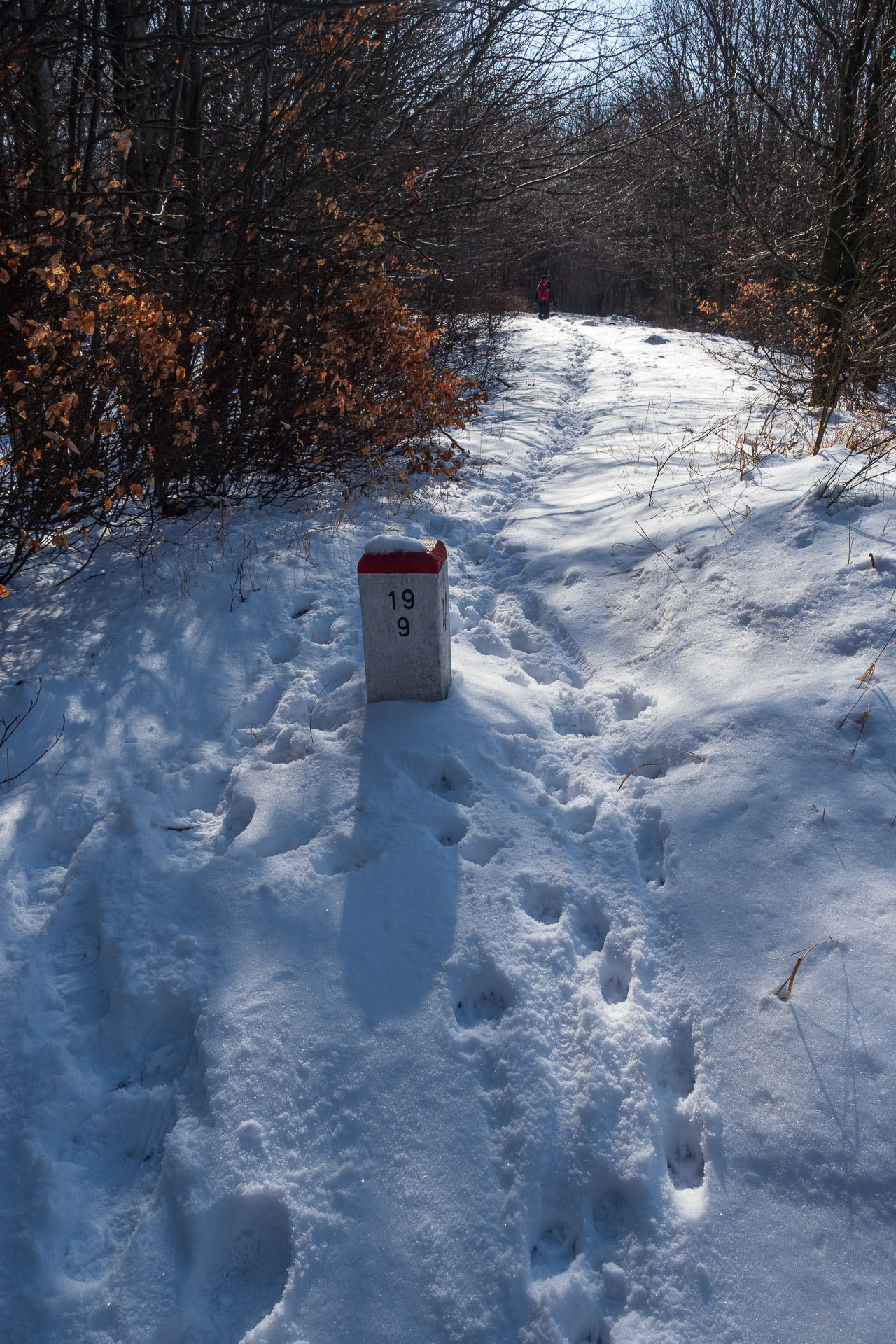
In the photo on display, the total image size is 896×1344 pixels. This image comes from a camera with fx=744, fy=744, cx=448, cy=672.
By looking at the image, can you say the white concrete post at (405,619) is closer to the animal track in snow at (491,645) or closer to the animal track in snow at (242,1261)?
the animal track in snow at (491,645)

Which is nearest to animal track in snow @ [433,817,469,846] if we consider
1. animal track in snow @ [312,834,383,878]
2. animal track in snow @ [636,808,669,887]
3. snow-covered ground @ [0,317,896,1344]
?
snow-covered ground @ [0,317,896,1344]

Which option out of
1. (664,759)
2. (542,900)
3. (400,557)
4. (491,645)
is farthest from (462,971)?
(491,645)

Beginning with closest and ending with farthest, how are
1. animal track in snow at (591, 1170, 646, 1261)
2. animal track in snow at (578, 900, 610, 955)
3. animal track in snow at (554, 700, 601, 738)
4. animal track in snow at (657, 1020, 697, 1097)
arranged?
animal track in snow at (591, 1170, 646, 1261) < animal track in snow at (657, 1020, 697, 1097) < animal track in snow at (578, 900, 610, 955) < animal track in snow at (554, 700, 601, 738)

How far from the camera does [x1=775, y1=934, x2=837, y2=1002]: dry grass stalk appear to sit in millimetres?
2141

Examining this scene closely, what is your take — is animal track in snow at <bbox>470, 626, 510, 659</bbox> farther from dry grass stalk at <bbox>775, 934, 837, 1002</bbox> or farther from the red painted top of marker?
dry grass stalk at <bbox>775, 934, 837, 1002</bbox>

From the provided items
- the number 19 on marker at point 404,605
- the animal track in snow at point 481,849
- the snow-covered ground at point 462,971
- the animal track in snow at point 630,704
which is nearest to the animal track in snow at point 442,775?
the snow-covered ground at point 462,971

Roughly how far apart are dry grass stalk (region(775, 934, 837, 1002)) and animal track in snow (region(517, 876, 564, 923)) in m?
0.70

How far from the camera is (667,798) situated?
2943mm

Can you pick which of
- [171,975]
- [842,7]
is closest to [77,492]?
→ [171,975]

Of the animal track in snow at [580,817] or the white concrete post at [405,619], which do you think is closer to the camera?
the animal track in snow at [580,817]

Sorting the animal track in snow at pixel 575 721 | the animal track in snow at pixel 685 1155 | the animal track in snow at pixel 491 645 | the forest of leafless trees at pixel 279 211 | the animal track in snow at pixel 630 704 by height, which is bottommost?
the animal track in snow at pixel 685 1155

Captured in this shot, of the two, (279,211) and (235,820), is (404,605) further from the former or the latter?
(279,211)

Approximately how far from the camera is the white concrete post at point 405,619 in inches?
123

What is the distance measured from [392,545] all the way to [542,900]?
5.06ft
